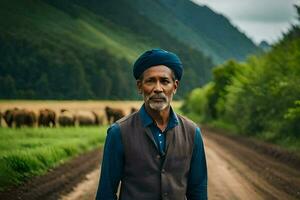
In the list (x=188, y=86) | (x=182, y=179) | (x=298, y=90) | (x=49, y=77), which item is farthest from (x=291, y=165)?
(x=188, y=86)

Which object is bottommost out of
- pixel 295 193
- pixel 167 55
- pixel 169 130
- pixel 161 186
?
pixel 295 193

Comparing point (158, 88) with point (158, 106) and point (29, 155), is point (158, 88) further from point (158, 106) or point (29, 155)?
point (29, 155)

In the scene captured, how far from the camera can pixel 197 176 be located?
4.20 meters

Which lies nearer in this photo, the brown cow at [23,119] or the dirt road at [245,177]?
the dirt road at [245,177]

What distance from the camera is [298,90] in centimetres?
2495

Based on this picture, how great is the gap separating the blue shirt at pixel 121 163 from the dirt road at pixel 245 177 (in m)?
7.91

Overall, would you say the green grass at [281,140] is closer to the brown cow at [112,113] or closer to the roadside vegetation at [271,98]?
the roadside vegetation at [271,98]

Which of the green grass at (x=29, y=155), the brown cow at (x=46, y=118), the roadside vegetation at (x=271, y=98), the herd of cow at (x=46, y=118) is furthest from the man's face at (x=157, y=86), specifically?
the brown cow at (x=46, y=118)

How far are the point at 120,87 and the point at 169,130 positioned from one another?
118274mm

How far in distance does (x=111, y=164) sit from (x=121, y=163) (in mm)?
68

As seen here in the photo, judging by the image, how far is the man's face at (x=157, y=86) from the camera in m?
4.10

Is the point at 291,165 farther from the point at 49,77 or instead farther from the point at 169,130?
the point at 49,77

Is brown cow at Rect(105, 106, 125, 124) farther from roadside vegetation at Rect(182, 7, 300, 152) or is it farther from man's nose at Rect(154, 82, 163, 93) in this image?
man's nose at Rect(154, 82, 163, 93)

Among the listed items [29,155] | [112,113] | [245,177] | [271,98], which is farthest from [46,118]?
[245,177]
